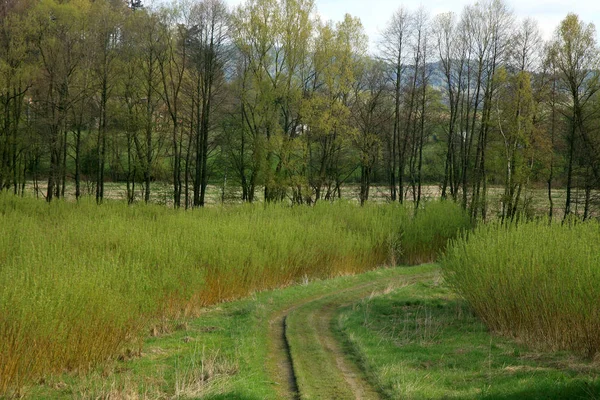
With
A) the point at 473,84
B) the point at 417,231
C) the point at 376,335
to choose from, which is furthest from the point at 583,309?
the point at 473,84

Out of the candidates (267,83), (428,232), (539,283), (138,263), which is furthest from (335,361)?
(267,83)

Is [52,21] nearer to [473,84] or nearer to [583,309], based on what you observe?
[473,84]

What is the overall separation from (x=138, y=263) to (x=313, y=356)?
12.8 feet

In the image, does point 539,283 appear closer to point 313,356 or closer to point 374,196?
point 313,356

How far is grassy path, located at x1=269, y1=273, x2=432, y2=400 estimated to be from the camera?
7.89 m

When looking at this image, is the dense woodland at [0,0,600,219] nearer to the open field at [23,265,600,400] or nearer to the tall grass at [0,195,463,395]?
the tall grass at [0,195,463,395]

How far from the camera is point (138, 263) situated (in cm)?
1108

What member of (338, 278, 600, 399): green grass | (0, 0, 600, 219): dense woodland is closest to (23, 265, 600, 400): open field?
(338, 278, 600, 399): green grass

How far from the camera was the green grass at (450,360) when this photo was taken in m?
7.55

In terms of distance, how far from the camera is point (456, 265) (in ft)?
42.0

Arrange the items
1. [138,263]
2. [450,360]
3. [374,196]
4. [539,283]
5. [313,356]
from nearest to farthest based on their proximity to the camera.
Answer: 1. [450,360]
2. [313,356]
3. [539,283]
4. [138,263]
5. [374,196]

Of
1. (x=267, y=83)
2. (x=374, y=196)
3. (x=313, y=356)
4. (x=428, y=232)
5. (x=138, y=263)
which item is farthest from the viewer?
(x=374, y=196)

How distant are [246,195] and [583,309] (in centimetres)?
3006

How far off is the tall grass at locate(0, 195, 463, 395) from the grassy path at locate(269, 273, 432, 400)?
2065mm
